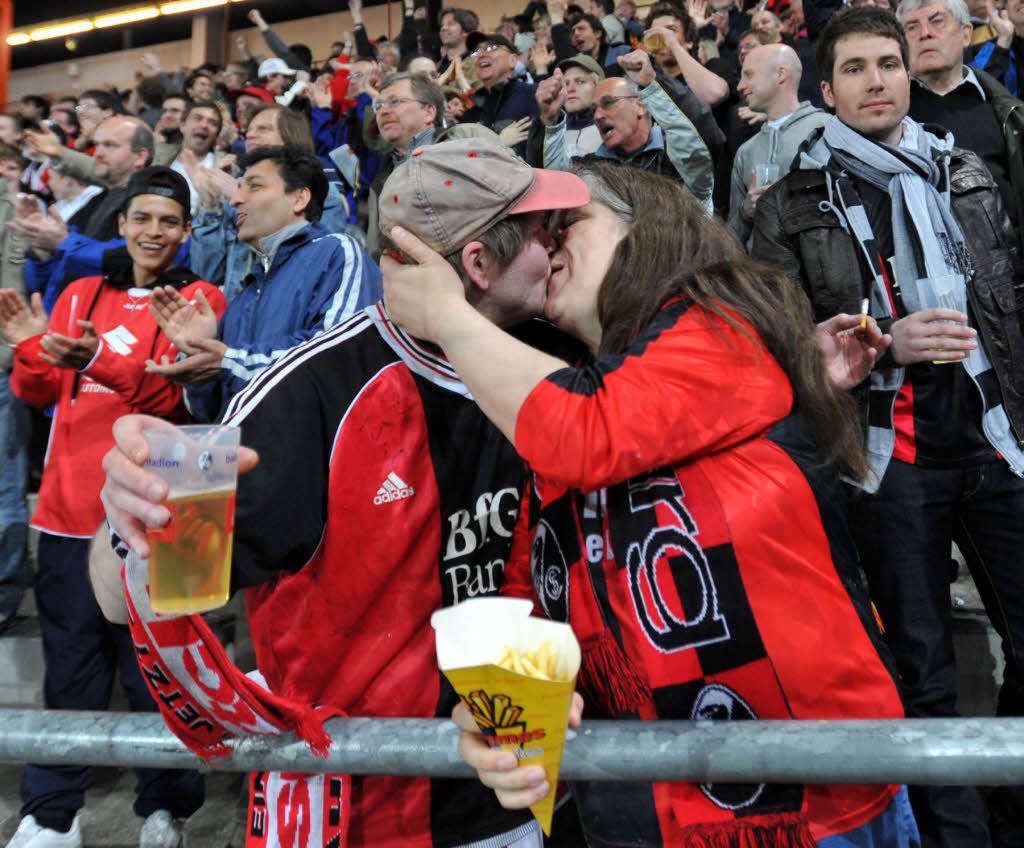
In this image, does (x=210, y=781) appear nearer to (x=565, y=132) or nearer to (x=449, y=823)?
(x=449, y=823)

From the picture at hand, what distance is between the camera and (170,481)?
3.84ft

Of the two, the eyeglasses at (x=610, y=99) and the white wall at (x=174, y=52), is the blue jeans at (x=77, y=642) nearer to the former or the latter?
the eyeglasses at (x=610, y=99)

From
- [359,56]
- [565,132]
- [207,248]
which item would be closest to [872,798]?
[207,248]

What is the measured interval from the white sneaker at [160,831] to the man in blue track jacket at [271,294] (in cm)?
142

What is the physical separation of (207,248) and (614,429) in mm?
4184

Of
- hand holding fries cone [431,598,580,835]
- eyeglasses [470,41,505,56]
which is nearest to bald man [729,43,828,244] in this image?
eyeglasses [470,41,505,56]

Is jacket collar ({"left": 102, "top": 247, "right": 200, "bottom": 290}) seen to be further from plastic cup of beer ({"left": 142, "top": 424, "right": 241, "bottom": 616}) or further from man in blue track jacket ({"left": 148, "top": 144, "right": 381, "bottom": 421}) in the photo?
plastic cup of beer ({"left": 142, "top": 424, "right": 241, "bottom": 616})

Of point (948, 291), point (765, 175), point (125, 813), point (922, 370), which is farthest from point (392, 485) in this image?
point (765, 175)

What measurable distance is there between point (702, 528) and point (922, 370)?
1676 mm

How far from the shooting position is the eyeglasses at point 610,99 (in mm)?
4738

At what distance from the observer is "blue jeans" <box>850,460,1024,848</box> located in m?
2.64

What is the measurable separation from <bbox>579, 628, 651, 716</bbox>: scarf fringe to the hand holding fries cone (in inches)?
15.6

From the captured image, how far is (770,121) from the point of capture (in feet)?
14.9

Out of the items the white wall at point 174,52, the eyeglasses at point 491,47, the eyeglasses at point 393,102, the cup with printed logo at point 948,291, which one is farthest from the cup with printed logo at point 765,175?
the white wall at point 174,52
